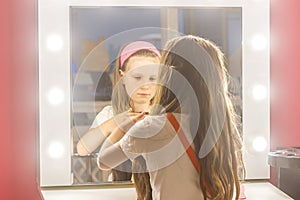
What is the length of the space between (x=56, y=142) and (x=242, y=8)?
631mm

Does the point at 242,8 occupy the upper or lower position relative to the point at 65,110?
upper

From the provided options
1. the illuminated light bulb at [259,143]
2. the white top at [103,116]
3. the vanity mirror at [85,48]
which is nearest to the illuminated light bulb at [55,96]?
the vanity mirror at [85,48]

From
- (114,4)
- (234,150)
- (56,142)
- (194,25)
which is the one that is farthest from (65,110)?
(234,150)

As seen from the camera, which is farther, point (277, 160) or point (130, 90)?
point (130, 90)

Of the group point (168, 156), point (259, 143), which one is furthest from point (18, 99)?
point (259, 143)

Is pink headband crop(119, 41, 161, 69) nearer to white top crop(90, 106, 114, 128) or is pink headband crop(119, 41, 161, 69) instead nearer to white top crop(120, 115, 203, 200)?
white top crop(90, 106, 114, 128)

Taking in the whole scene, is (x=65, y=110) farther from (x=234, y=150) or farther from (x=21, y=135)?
(x=234, y=150)

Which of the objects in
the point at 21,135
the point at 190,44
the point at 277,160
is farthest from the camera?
the point at 21,135

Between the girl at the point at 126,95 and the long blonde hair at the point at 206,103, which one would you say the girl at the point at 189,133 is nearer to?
the long blonde hair at the point at 206,103

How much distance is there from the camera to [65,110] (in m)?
1.40

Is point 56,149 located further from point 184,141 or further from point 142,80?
point 184,141

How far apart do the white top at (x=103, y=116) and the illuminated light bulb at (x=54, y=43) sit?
0.20 m

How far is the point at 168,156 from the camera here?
103 centimetres

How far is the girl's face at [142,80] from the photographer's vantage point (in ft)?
4.48
